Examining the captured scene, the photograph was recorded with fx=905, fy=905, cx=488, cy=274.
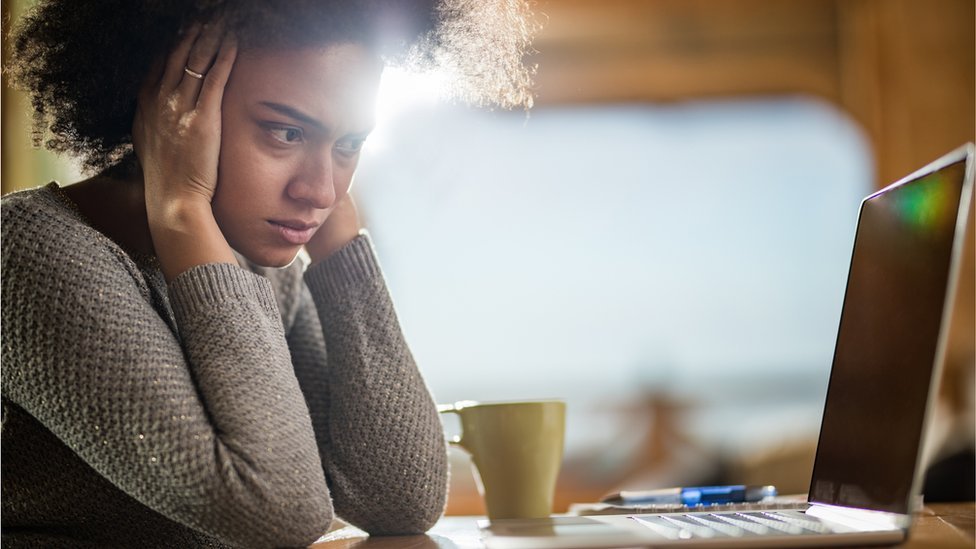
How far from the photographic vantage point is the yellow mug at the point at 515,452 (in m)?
0.88

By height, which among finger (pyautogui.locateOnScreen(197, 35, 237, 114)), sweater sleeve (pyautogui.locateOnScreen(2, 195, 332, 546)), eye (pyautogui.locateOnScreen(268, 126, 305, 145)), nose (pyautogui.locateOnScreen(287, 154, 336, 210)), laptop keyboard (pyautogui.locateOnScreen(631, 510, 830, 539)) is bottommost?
laptop keyboard (pyautogui.locateOnScreen(631, 510, 830, 539))

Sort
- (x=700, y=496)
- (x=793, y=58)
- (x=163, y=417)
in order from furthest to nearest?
1. (x=793, y=58)
2. (x=700, y=496)
3. (x=163, y=417)

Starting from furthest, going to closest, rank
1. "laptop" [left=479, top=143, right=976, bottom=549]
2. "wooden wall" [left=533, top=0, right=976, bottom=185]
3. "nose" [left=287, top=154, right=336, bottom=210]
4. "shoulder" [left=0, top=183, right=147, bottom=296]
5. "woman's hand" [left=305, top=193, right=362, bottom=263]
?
"wooden wall" [left=533, top=0, right=976, bottom=185]
"woman's hand" [left=305, top=193, right=362, bottom=263]
"nose" [left=287, top=154, right=336, bottom=210]
"shoulder" [left=0, top=183, right=147, bottom=296]
"laptop" [left=479, top=143, right=976, bottom=549]

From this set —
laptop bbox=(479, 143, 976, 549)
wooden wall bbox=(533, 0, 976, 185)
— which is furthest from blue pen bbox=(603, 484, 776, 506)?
wooden wall bbox=(533, 0, 976, 185)

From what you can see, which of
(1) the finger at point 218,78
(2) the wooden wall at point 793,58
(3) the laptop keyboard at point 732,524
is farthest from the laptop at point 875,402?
(2) the wooden wall at point 793,58

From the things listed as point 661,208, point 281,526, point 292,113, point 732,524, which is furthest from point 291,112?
point 661,208

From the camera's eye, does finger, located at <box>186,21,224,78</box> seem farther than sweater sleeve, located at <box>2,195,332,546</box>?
Yes

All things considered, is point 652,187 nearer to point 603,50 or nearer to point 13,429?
point 603,50

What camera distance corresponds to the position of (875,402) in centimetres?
67

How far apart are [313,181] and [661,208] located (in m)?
3.43

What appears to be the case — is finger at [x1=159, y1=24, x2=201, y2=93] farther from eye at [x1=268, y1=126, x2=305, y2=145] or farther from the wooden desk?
the wooden desk

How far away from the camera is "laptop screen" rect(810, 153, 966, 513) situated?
22.7 inches

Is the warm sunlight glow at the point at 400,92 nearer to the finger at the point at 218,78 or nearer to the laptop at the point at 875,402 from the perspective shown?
the finger at the point at 218,78

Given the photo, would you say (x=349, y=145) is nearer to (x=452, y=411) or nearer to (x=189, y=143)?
(x=189, y=143)
